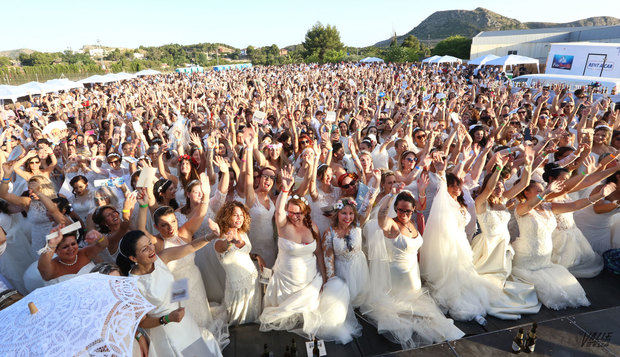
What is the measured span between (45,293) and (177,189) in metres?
3.16

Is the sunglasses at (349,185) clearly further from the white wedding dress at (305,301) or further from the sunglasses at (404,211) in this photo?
the white wedding dress at (305,301)

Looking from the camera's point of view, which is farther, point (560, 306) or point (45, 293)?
point (560, 306)

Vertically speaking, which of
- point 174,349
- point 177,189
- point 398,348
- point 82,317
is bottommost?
point 398,348

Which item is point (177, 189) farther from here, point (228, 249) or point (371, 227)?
point (371, 227)

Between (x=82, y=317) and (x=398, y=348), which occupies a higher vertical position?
(x=82, y=317)

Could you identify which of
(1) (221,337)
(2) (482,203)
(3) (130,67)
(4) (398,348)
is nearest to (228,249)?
(1) (221,337)

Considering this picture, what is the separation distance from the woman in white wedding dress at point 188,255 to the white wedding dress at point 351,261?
146cm

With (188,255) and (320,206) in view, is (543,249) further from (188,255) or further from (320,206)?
(188,255)

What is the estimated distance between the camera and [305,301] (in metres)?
3.52

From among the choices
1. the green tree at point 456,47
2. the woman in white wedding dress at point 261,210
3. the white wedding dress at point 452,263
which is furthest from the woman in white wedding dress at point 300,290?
the green tree at point 456,47

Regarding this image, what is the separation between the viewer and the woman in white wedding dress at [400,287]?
3.43 m

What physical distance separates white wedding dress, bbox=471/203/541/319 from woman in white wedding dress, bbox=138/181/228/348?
3.24 m

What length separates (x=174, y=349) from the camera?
2725 mm

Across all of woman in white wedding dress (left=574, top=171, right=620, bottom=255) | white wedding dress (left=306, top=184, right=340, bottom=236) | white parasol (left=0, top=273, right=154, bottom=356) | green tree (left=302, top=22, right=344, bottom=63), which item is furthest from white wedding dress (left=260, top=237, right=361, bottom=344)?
green tree (left=302, top=22, right=344, bottom=63)
